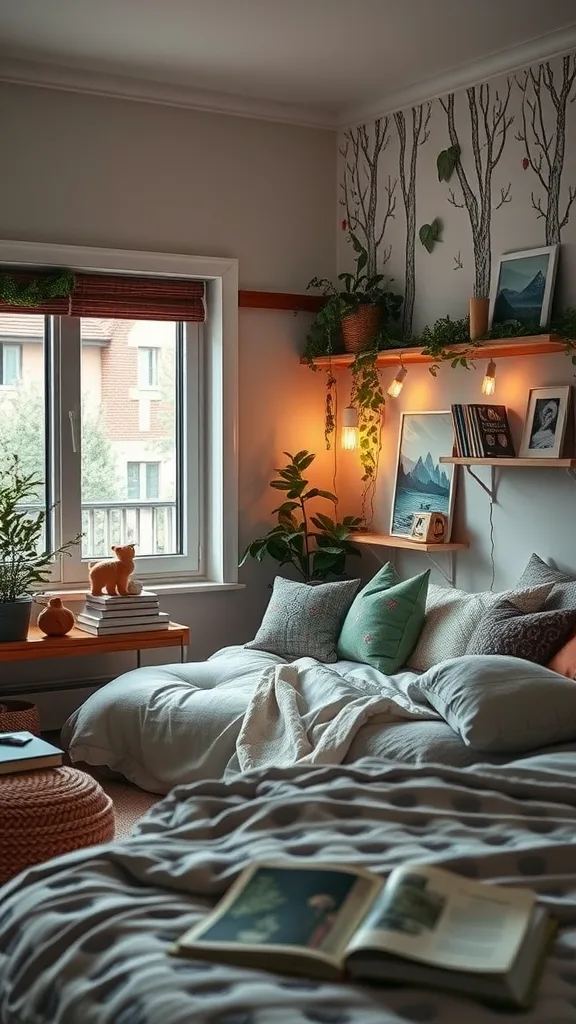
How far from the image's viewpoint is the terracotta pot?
455cm

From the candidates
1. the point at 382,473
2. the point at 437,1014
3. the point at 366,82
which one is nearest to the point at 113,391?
the point at 382,473

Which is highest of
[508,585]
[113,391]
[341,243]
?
[341,243]

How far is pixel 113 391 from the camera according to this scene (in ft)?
17.2

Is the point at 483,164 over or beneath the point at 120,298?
over

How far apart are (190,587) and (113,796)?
1315 mm

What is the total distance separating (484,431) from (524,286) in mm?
583

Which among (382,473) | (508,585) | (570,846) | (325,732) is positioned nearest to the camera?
(570,846)

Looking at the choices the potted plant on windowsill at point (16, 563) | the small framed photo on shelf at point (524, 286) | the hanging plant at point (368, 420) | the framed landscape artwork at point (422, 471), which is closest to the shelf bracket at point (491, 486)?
the framed landscape artwork at point (422, 471)

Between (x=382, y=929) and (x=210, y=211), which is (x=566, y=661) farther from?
(x=210, y=211)

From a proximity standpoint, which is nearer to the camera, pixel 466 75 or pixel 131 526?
pixel 466 75

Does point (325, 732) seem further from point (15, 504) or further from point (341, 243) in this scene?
point (341, 243)

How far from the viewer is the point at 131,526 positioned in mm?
5348

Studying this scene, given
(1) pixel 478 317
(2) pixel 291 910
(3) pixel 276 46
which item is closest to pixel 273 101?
(3) pixel 276 46

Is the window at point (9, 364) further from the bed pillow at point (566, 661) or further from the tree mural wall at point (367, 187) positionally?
the bed pillow at point (566, 661)
